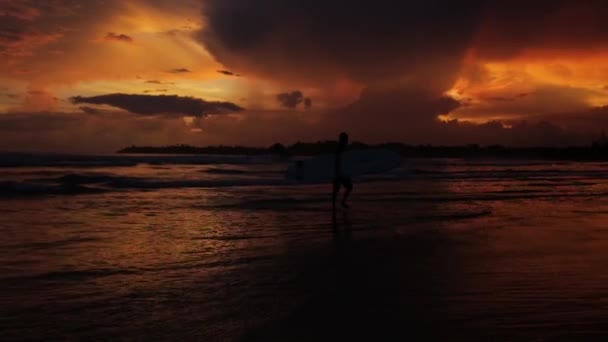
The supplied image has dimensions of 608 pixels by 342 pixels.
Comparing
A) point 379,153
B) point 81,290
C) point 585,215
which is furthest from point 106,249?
point 379,153

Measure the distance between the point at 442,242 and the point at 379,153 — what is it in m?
13.2

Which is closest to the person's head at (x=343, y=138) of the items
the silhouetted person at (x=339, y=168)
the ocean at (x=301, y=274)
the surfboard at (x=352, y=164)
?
the silhouetted person at (x=339, y=168)

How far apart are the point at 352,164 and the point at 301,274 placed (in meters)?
14.8

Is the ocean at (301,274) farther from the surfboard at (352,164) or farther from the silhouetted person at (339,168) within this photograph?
the surfboard at (352,164)

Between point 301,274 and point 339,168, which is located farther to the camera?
point 339,168

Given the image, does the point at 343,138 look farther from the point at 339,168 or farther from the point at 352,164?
the point at 352,164

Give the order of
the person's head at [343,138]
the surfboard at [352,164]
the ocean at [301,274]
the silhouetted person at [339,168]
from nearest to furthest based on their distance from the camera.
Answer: the ocean at [301,274] → the person's head at [343,138] → the silhouetted person at [339,168] → the surfboard at [352,164]

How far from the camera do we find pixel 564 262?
7.57 metres

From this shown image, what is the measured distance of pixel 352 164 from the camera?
21484 mm

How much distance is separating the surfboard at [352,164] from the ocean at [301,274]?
7.30 metres

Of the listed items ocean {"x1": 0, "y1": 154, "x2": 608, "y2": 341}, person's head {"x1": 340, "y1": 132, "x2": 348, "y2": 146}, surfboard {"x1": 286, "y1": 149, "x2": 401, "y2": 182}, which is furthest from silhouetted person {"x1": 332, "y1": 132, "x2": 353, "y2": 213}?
surfboard {"x1": 286, "y1": 149, "x2": 401, "y2": 182}

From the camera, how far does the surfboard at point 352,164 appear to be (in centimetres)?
2150

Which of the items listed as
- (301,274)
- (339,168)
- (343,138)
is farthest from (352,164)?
(301,274)

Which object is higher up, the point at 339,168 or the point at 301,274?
the point at 339,168
